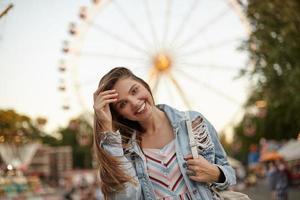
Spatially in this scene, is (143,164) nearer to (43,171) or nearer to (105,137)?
(105,137)

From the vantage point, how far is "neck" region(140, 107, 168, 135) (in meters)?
2.64

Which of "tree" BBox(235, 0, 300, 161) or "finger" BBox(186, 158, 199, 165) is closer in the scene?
"finger" BBox(186, 158, 199, 165)

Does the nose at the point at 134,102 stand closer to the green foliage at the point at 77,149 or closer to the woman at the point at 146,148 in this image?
the woman at the point at 146,148

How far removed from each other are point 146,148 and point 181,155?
0.16m

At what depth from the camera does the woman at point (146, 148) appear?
2.47 metres

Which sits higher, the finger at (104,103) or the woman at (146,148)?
the finger at (104,103)

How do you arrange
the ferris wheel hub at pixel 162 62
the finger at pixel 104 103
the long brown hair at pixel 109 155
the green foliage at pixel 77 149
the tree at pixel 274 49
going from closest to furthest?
the long brown hair at pixel 109 155
the finger at pixel 104 103
the tree at pixel 274 49
the ferris wheel hub at pixel 162 62
the green foliage at pixel 77 149

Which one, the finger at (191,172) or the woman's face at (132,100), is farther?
the woman's face at (132,100)

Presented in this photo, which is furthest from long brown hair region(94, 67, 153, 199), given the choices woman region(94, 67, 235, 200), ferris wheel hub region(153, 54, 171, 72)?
ferris wheel hub region(153, 54, 171, 72)

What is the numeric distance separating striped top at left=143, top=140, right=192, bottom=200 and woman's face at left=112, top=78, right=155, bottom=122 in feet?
0.64

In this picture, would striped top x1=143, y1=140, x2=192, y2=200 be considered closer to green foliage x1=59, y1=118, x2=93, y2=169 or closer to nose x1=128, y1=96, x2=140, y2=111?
nose x1=128, y1=96, x2=140, y2=111

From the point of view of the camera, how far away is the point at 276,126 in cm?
3819

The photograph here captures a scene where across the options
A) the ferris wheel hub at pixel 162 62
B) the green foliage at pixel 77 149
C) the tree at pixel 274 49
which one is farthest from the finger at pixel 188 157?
the green foliage at pixel 77 149

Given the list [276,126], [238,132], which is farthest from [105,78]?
[238,132]
